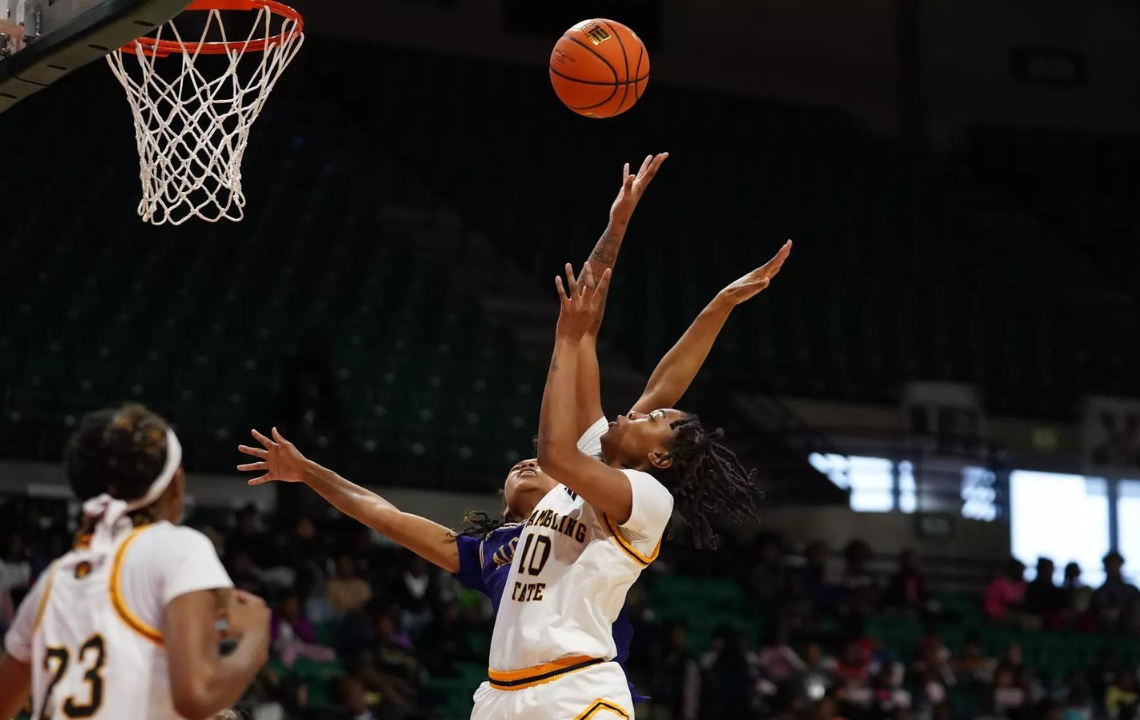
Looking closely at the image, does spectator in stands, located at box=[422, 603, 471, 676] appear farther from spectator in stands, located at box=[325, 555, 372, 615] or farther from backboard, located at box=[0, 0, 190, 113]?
backboard, located at box=[0, 0, 190, 113]

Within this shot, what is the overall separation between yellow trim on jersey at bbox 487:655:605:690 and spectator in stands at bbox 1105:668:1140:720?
898cm

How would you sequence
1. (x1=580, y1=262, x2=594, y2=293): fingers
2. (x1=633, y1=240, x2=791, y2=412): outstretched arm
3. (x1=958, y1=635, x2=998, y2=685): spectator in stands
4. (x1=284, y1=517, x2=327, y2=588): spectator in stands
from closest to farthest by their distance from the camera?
(x1=580, y1=262, x2=594, y2=293): fingers, (x1=633, y1=240, x2=791, y2=412): outstretched arm, (x1=284, y1=517, x2=327, y2=588): spectator in stands, (x1=958, y1=635, x2=998, y2=685): spectator in stands

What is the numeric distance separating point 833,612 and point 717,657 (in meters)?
1.79

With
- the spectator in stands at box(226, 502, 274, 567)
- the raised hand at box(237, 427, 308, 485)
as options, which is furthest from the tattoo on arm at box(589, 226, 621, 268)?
the spectator in stands at box(226, 502, 274, 567)

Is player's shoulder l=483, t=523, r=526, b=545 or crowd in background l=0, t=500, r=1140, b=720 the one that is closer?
player's shoulder l=483, t=523, r=526, b=545

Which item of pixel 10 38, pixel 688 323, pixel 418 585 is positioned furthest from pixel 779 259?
pixel 688 323

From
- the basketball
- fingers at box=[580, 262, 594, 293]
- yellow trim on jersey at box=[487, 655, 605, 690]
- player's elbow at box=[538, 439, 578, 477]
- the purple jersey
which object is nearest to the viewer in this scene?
player's elbow at box=[538, 439, 578, 477]

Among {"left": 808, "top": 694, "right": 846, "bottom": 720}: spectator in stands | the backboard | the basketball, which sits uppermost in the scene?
the basketball

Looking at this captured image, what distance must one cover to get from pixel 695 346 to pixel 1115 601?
9793 millimetres

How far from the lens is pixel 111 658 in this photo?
274 centimetres

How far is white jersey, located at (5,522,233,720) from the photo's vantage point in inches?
107

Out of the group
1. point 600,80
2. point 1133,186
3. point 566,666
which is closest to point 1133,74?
point 1133,186

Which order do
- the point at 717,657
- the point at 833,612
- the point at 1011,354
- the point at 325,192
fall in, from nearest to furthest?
the point at 717,657
the point at 833,612
the point at 325,192
the point at 1011,354

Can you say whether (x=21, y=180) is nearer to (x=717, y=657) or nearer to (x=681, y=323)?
(x=681, y=323)
